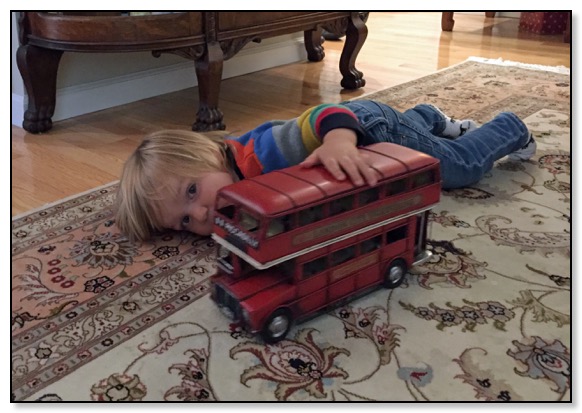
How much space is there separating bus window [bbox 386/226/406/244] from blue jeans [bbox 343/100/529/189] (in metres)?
0.20

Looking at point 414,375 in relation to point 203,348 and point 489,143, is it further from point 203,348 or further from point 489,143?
point 489,143

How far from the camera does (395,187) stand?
953 mm

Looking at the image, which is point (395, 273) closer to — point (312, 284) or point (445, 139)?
point (312, 284)

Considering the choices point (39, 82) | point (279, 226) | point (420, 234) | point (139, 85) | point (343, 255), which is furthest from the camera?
point (139, 85)

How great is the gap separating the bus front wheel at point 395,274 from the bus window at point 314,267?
134 mm

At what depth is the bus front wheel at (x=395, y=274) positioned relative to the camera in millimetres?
1009

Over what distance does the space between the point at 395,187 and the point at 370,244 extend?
0.10m

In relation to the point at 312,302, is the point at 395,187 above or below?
above

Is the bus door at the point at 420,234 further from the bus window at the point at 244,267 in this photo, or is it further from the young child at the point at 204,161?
the bus window at the point at 244,267

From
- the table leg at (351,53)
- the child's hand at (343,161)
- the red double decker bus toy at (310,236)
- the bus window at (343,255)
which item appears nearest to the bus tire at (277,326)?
the red double decker bus toy at (310,236)

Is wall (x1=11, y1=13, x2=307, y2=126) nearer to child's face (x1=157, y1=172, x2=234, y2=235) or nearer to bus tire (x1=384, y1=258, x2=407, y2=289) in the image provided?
child's face (x1=157, y1=172, x2=234, y2=235)

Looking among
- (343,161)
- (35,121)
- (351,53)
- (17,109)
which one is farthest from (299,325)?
(351,53)

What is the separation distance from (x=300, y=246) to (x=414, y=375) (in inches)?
9.3

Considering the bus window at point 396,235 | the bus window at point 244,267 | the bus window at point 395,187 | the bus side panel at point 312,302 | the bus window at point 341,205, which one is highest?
the bus window at point 395,187
